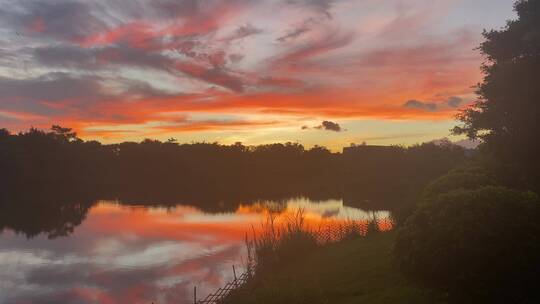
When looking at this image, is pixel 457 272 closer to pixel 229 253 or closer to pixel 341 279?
pixel 341 279

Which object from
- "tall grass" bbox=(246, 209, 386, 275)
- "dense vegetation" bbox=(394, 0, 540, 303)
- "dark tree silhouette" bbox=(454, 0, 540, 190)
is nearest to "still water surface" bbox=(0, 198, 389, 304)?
"tall grass" bbox=(246, 209, 386, 275)

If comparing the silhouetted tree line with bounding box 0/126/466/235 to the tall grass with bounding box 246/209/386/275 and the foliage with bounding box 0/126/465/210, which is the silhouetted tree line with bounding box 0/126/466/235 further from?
the tall grass with bounding box 246/209/386/275

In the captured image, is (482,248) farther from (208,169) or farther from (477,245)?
(208,169)

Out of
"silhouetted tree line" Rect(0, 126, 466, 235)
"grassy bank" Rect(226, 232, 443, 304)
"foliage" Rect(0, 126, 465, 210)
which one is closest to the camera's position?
"grassy bank" Rect(226, 232, 443, 304)

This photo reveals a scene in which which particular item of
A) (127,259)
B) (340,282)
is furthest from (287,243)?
(127,259)

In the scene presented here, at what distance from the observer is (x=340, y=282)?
16.9 meters

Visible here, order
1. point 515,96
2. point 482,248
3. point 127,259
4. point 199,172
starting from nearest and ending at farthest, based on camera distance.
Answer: point 482,248 < point 515,96 < point 127,259 < point 199,172

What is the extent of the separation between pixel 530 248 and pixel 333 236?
62.5ft

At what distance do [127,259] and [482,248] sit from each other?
1059 inches

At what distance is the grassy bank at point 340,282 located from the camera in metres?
13.8

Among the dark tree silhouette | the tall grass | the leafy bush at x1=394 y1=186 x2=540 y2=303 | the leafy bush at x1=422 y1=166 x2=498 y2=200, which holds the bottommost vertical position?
the tall grass

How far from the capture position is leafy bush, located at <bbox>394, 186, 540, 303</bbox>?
934 cm

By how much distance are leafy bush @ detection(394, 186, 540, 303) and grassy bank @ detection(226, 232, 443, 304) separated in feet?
7.55

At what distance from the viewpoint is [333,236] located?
2819 cm
